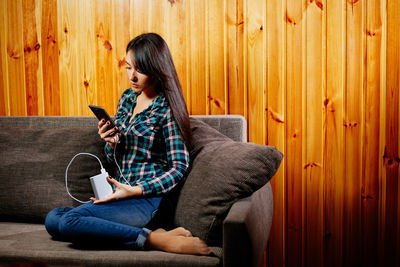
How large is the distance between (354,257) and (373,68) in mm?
965

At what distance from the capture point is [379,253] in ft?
6.09

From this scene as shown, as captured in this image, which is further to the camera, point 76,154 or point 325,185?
point 325,185

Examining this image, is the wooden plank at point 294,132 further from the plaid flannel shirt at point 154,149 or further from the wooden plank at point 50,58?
the wooden plank at point 50,58

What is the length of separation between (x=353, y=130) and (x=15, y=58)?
1.96 meters

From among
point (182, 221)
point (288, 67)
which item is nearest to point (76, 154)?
point (182, 221)

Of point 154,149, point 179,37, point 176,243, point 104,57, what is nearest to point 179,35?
point 179,37

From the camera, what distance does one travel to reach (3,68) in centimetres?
222

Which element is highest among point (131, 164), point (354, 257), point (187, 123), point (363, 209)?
point (187, 123)

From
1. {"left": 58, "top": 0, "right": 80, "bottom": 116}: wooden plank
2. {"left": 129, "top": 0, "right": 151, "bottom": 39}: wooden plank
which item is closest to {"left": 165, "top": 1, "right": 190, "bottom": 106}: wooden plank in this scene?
{"left": 129, "top": 0, "right": 151, "bottom": 39}: wooden plank

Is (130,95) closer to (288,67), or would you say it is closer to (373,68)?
(288,67)

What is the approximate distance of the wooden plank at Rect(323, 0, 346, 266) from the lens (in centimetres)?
183

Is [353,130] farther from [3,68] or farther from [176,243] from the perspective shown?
[3,68]

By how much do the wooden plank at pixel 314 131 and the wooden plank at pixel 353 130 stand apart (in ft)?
0.40

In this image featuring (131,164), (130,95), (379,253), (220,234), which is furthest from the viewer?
(379,253)
